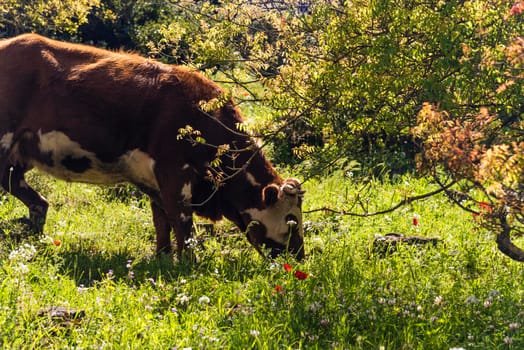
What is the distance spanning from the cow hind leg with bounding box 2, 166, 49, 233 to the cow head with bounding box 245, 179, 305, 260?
2.34 m

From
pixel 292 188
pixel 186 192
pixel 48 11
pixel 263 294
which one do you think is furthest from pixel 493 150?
pixel 48 11

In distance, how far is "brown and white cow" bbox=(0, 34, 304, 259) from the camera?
23.5ft

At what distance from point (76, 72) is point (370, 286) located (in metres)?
3.85

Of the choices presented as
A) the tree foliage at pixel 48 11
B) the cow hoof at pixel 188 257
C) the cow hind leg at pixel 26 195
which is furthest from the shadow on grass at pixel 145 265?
the tree foliage at pixel 48 11

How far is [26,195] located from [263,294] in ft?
12.7

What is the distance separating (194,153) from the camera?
717 cm

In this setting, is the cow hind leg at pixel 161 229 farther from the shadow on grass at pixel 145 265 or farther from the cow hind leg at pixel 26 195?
the cow hind leg at pixel 26 195

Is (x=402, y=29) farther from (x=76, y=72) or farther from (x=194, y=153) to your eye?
(x=76, y=72)

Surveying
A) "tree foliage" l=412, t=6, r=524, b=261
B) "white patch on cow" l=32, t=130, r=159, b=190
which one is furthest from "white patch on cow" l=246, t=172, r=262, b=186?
"tree foliage" l=412, t=6, r=524, b=261

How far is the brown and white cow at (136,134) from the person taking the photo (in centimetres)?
717

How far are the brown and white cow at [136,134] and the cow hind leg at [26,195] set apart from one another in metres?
0.45

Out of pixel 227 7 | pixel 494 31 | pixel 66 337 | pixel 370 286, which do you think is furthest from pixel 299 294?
pixel 227 7

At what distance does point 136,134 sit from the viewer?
283 inches

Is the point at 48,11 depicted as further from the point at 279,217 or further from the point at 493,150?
the point at 493,150
